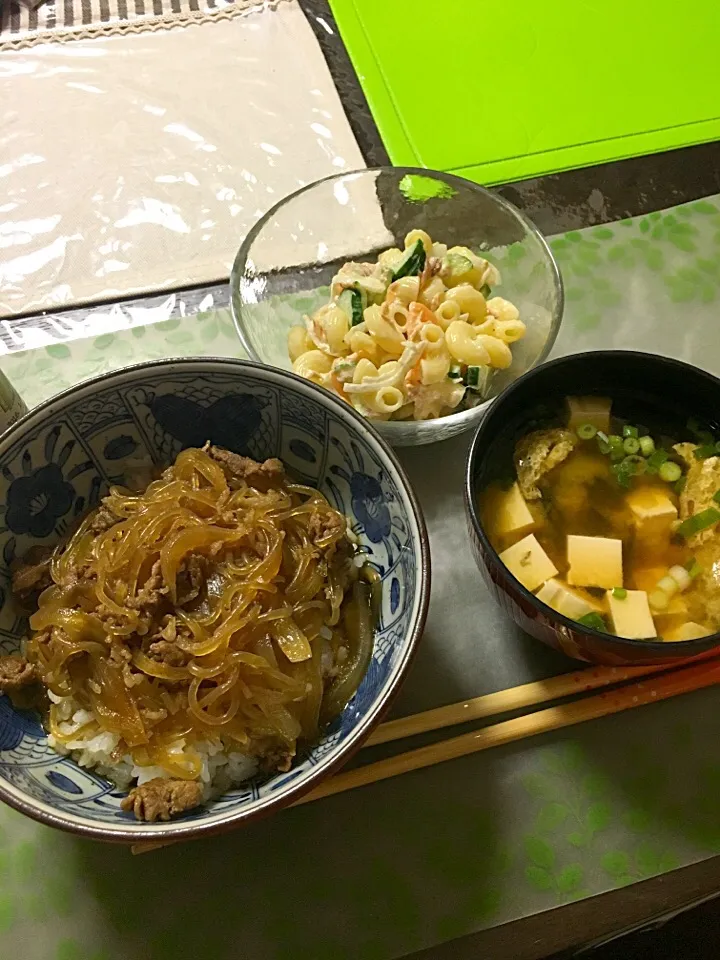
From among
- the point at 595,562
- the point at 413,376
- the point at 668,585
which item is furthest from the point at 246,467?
the point at 668,585

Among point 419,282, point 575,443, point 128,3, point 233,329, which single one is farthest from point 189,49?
point 575,443

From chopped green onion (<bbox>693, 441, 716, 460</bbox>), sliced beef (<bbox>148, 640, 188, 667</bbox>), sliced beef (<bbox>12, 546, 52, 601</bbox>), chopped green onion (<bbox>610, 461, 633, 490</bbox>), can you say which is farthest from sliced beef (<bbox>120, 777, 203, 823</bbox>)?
chopped green onion (<bbox>693, 441, 716, 460</bbox>)

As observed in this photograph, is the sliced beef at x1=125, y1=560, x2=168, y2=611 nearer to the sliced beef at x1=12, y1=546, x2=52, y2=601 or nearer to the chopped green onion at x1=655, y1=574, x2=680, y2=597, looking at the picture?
the sliced beef at x1=12, y1=546, x2=52, y2=601

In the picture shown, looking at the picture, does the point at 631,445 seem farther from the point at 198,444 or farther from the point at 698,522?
the point at 198,444

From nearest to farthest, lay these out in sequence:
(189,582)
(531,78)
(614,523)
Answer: (189,582) < (614,523) < (531,78)

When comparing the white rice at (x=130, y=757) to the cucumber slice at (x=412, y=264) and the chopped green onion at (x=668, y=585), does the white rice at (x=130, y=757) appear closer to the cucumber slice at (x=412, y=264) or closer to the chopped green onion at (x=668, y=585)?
the chopped green onion at (x=668, y=585)

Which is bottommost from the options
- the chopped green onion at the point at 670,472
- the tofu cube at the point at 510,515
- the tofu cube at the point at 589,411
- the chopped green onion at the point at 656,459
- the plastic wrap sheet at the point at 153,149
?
the chopped green onion at the point at 670,472

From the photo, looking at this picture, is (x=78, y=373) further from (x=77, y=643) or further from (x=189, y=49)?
(x=189, y=49)

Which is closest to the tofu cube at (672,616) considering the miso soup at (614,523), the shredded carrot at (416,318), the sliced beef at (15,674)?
the miso soup at (614,523)
